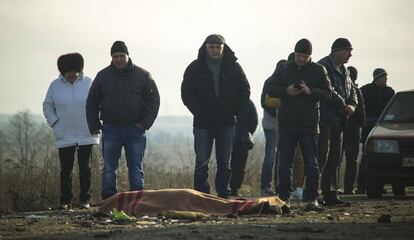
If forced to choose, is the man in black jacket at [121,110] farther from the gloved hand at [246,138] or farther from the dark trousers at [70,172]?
the gloved hand at [246,138]

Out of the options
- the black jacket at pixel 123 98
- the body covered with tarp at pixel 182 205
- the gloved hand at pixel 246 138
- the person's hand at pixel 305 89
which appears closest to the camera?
the body covered with tarp at pixel 182 205

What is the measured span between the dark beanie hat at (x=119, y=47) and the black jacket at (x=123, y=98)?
0.69 feet

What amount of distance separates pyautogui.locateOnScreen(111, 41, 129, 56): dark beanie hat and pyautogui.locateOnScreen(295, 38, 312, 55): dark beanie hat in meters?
2.38

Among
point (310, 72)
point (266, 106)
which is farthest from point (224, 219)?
point (266, 106)

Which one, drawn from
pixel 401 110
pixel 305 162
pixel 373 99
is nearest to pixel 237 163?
pixel 373 99

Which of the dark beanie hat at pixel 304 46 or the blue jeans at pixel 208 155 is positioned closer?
the dark beanie hat at pixel 304 46

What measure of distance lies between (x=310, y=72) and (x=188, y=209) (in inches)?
114

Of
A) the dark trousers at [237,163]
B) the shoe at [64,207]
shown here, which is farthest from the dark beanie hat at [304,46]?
the dark trousers at [237,163]

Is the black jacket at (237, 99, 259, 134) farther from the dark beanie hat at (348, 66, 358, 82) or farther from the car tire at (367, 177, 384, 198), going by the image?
the car tire at (367, 177, 384, 198)

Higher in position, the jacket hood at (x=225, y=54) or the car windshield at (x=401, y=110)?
the jacket hood at (x=225, y=54)

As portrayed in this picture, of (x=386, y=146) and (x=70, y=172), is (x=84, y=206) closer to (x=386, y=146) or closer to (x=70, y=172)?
(x=70, y=172)

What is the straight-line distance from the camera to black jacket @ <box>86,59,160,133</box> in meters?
13.1

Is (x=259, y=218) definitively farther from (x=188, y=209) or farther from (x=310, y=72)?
(x=310, y=72)

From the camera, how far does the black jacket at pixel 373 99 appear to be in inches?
704
